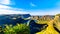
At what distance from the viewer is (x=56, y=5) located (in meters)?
4.36

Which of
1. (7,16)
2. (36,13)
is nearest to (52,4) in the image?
(36,13)

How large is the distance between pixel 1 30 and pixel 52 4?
1.64 m

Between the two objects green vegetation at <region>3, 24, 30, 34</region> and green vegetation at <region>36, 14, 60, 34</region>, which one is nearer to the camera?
green vegetation at <region>3, 24, 30, 34</region>

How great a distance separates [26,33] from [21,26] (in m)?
0.20

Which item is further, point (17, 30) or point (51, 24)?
point (51, 24)

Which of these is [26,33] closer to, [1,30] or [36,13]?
[1,30]

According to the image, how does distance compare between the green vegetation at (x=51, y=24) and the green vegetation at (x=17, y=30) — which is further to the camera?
the green vegetation at (x=51, y=24)

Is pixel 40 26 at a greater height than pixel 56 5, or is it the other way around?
pixel 56 5

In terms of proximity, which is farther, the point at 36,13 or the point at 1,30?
the point at 36,13

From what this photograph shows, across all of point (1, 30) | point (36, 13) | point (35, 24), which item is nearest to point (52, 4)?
point (36, 13)

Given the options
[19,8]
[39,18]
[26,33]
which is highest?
[19,8]

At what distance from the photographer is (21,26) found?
3.54m

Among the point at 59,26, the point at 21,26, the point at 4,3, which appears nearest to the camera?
the point at 21,26

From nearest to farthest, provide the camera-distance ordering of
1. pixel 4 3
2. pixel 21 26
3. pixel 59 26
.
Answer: pixel 21 26
pixel 59 26
pixel 4 3
